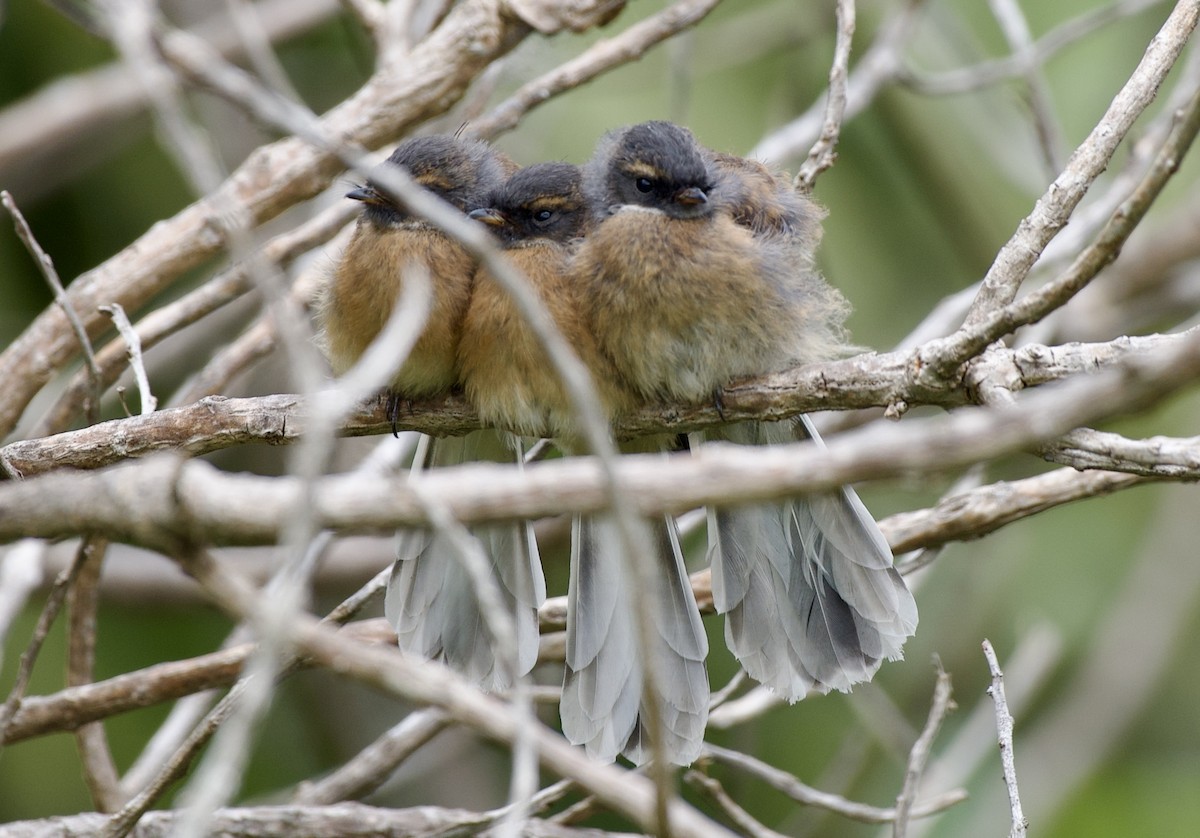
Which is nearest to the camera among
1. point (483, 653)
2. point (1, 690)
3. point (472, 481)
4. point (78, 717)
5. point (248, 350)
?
point (472, 481)

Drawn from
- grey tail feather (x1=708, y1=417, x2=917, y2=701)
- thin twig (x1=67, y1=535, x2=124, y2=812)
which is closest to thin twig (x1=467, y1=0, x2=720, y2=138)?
grey tail feather (x1=708, y1=417, x2=917, y2=701)

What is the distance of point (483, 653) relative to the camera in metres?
3.76

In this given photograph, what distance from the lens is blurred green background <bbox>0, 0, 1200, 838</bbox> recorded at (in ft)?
17.4

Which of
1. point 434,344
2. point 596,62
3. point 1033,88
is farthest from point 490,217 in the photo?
point 1033,88

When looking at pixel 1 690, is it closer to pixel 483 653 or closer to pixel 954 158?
pixel 483 653

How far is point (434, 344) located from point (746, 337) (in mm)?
843

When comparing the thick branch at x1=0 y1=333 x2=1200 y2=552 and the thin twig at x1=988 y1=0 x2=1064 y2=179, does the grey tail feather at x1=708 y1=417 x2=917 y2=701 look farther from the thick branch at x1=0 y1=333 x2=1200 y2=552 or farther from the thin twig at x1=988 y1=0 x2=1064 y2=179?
the thick branch at x1=0 y1=333 x2=1200 y2=552

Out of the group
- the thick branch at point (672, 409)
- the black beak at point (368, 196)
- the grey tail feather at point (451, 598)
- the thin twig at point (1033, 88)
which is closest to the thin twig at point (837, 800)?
the grey tail feather at point (451, 598)

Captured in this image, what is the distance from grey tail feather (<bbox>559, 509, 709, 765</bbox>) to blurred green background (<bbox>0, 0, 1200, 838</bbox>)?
4.68 feet

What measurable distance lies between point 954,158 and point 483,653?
13.4 feet

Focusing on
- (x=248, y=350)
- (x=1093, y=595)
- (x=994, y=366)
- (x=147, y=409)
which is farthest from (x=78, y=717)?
(x=1093, y=595)

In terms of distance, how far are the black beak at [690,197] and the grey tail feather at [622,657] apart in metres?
0.92

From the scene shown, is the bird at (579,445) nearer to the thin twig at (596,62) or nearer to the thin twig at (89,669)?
the thin twig at (596,62)

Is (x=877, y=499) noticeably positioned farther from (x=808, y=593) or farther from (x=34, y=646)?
(x=34, y=646)
